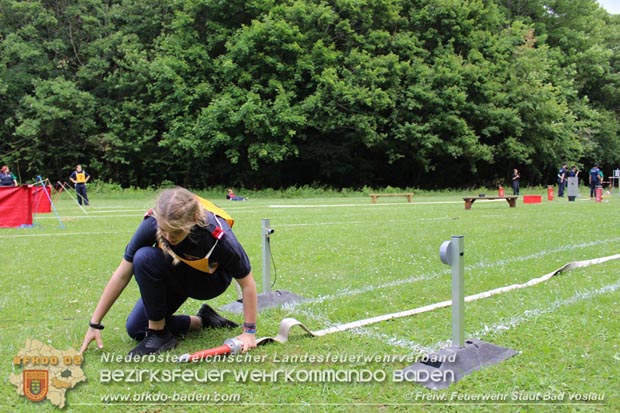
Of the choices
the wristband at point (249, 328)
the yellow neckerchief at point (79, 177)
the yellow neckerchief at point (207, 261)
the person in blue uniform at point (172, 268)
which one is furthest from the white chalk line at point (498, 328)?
the yellow neckerchief at point (79, 177)

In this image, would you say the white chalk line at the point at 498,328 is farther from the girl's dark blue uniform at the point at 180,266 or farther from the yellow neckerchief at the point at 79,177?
the yellow neckerchief at the point at 79,177

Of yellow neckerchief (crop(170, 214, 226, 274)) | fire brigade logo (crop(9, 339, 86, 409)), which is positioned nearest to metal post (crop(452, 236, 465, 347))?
yellow neckerchief (crop(170, 214, 226, 274))

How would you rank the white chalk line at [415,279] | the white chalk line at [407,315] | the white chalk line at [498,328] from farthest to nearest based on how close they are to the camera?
the white chalk line at [415,279] < the white chalk line at [407,315] < the white chalk line at [498,328]

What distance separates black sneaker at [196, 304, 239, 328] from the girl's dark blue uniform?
1.46 ft

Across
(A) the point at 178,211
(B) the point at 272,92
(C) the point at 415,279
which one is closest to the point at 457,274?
(A) the point at 178,211

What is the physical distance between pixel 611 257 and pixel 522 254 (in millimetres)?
1121

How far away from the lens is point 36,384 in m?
3.00

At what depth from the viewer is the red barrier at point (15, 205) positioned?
12.4 meters

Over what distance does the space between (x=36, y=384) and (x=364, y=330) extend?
226cm

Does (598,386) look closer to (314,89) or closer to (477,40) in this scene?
(314,89)

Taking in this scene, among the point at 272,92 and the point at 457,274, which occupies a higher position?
the point at 272,92

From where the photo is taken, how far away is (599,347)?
3.52m

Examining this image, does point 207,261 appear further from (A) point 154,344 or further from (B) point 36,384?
(B) point 36,384

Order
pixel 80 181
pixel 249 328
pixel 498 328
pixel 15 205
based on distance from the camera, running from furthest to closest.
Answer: pixel 80 181
pixel 15 205
pixel 498 328
pixel 249 328
